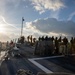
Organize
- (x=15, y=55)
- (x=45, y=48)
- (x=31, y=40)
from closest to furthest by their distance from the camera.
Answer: (x=15, y=55), (x=45, y=48), (x=31, y=40)

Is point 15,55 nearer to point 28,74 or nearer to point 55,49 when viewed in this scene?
point 55,49

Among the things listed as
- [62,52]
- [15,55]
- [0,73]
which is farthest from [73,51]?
[0,73]

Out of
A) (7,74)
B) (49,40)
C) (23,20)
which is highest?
(23,20)

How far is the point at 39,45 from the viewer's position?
6400cm

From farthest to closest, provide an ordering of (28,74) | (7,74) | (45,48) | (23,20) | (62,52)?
(23,20)
(62,52)
(45,48)
(7,74)
(28,74)

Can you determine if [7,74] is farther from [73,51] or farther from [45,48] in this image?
[73,51]

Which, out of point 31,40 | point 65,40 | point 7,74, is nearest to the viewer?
point 7,74

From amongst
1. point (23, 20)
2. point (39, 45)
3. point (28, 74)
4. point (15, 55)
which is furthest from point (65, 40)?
point (28, 74)

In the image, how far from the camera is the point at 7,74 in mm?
27344

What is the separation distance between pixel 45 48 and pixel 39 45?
2301 mm

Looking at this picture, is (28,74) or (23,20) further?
(23,20)

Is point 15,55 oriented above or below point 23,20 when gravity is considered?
below

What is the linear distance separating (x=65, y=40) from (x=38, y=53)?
26188 mm

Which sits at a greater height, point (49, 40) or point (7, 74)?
point (49, 40)
